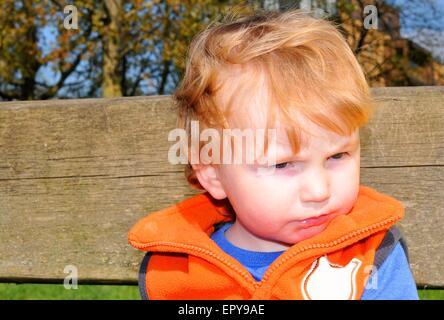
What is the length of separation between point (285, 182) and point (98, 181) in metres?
0.65

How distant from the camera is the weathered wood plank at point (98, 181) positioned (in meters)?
1.97

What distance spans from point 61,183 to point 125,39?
9134 millimetres

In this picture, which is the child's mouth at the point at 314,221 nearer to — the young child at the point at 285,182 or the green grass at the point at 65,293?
the young child at the point at 285,182

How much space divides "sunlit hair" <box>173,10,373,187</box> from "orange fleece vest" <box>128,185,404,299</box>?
0.86 feet

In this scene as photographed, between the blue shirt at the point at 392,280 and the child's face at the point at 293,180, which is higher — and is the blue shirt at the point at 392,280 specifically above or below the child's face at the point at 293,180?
below

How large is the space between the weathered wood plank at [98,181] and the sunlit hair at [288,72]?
0.16 m

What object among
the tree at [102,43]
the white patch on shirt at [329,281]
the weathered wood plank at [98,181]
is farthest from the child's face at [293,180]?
the tree at [102,43]

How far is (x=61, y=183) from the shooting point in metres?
2.09

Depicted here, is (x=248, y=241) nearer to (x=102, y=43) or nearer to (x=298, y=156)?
(x=298, y=156)

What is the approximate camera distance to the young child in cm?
172

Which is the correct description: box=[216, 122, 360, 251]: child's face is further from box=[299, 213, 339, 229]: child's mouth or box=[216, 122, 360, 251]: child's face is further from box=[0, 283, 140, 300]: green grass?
box=[0, 283, 140, 300]: green grass

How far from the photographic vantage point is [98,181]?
2.07m
